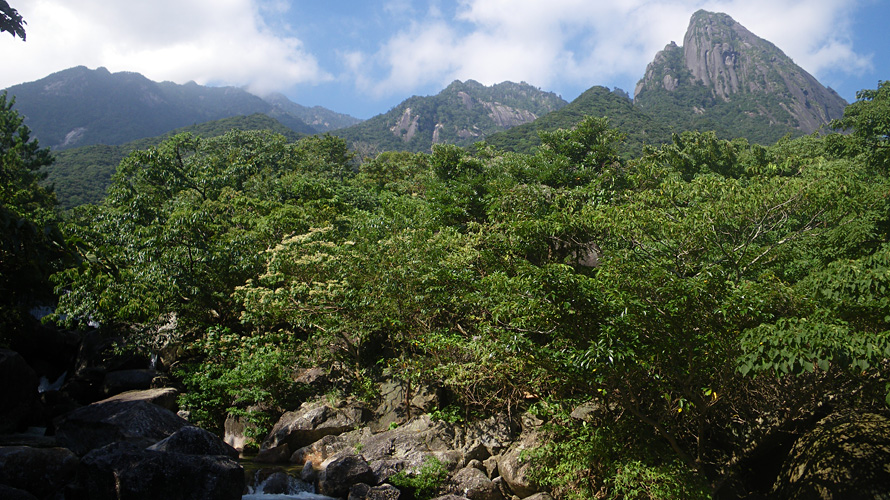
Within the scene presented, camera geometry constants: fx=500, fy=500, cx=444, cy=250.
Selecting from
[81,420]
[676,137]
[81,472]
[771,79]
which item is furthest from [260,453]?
[771,79]

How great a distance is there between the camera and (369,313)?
492 inches

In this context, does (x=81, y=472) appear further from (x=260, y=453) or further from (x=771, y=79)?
(x=771, y=79)

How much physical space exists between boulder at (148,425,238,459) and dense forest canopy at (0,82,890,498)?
357cm

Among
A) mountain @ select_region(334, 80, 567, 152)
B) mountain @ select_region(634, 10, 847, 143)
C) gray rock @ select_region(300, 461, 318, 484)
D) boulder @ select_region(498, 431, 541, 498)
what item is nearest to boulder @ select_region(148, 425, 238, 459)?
gray rock @ select_region(300, 461, 318, 484)

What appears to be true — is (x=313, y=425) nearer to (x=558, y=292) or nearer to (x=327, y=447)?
(x=327, y=447)

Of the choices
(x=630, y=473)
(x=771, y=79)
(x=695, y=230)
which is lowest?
(x=630, y=473)

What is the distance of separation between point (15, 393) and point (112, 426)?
3364mm

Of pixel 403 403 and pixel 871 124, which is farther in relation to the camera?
pixel 871 124

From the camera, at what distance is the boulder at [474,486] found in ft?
30.9

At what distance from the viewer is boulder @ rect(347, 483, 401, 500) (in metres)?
9.12

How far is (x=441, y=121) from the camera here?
14500cm

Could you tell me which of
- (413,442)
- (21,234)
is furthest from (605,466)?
(21,234)

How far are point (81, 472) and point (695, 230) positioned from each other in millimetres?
10706

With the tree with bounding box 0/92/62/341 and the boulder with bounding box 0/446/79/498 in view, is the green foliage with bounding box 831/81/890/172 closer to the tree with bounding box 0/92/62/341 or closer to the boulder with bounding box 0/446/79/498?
the tree with bounding box 0/92/62/341
